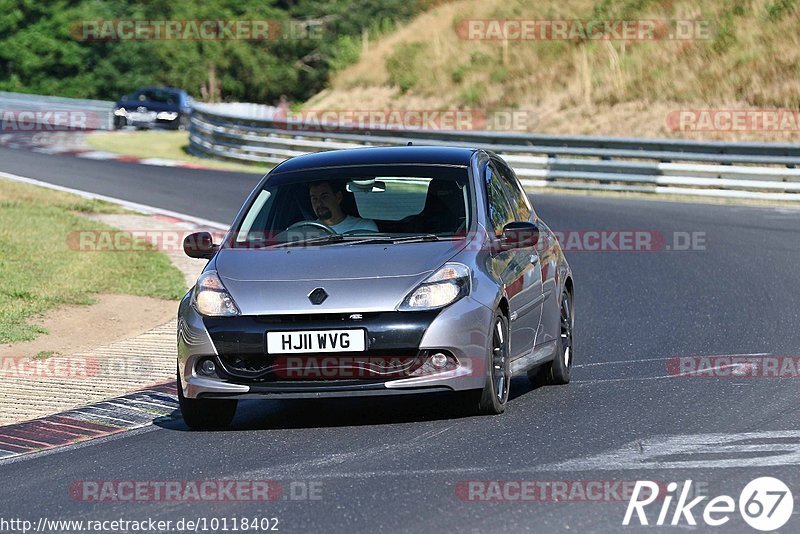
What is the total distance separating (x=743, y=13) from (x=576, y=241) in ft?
66.0

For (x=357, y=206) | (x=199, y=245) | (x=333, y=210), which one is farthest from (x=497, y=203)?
(x=199, y=245)

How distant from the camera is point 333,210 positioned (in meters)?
8.98

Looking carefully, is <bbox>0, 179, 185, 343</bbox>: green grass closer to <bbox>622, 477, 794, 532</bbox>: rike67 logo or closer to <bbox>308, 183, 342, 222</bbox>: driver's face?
<bbox>308, 183, 342, 222</bbox>: driver's face

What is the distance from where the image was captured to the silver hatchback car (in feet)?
25.3

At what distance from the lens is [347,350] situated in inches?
301

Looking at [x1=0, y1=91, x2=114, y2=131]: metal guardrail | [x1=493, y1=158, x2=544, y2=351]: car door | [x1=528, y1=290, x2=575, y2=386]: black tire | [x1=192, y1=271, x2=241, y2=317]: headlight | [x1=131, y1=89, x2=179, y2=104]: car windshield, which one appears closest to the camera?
[x1=192, y1=271, x2=241, y2=317]: headlight

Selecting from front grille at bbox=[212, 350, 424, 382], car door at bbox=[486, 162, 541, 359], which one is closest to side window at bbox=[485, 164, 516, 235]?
car door at bbox=[486, 162, 541, 359]

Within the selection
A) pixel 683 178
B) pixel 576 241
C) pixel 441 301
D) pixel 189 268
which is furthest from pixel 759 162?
pixel 441 301

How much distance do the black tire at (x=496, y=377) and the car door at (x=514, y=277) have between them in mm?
153

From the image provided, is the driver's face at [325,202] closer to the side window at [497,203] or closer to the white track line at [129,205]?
the side window at [497,203]

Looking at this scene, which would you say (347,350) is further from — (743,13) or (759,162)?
(743,13)

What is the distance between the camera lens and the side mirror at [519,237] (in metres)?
8.52

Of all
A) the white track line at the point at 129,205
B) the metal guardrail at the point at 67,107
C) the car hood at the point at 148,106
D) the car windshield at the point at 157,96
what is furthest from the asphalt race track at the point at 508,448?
the metal guardrail at the point at 67,107

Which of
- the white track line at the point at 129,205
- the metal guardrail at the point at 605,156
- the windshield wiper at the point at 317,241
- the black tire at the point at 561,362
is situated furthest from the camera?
the metal guardrail at the point at 605,156
